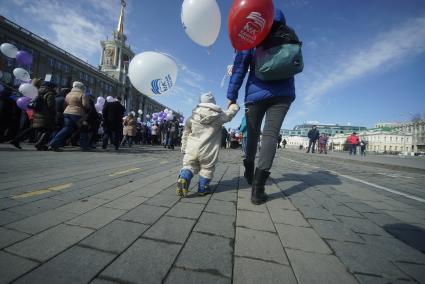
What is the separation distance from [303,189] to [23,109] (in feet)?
31.0

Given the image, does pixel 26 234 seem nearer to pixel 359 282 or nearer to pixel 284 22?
pixel 359 282

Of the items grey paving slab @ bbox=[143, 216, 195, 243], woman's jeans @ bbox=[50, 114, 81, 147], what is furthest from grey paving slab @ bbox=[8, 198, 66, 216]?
woman's jeans @ bbox=[50, 114, 81, 147]

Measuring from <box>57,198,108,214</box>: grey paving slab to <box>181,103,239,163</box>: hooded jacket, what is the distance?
113 centimetres

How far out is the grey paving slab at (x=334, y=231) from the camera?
5.89ft

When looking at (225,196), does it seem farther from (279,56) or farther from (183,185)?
(279,56)

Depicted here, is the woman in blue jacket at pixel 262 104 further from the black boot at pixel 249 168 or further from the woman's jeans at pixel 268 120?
the black boot at pixel 249 168

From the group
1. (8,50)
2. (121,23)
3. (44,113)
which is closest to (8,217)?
(44,113)

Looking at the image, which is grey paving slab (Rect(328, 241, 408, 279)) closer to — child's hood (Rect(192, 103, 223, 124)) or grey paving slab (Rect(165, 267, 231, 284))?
grey paving slab (Rect(165, 267, 231, 284))

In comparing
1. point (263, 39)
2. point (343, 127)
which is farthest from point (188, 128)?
point (343, 127)

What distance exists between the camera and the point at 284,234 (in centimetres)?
178

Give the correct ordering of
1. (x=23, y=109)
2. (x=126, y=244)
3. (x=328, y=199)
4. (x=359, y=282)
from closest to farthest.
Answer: (x=359, y=282)
(x=126, y=244)
(x=328, y=199)
(x=23, y=109)

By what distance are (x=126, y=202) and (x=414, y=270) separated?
2.17m

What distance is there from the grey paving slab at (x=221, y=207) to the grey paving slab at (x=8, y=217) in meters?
1.42

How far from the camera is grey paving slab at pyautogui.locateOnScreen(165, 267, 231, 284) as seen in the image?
1111 millimetres
